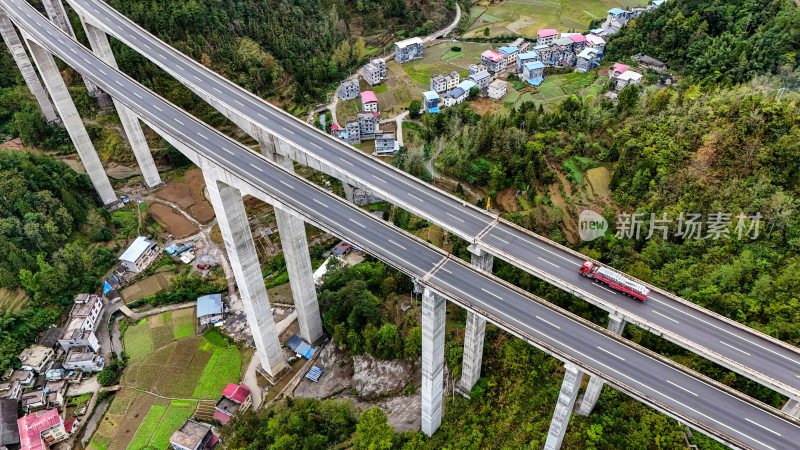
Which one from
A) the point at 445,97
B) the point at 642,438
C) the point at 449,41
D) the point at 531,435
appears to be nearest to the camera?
the point at 642,438

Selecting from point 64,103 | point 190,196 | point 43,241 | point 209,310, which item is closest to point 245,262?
point 209,310

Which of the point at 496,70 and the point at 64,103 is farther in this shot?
the point at 496,70

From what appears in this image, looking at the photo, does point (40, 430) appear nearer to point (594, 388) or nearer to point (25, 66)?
point (594, 388)

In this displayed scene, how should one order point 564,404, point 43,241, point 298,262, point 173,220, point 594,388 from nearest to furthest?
point 564,404 → point 594,388 → point 298,262 → point 43,241 → point 173,220

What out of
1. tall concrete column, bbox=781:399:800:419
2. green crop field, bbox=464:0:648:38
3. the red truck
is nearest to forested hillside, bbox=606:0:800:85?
green crop field, bbox=464:0:648:38

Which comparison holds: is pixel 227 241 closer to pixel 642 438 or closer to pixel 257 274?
pixel 257 274

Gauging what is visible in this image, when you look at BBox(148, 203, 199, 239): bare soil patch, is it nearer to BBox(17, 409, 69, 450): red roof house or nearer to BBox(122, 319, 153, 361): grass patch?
BBox(122, 319, 153, 361): grass patch

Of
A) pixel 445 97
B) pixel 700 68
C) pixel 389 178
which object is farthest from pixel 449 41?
pixel 389 178
